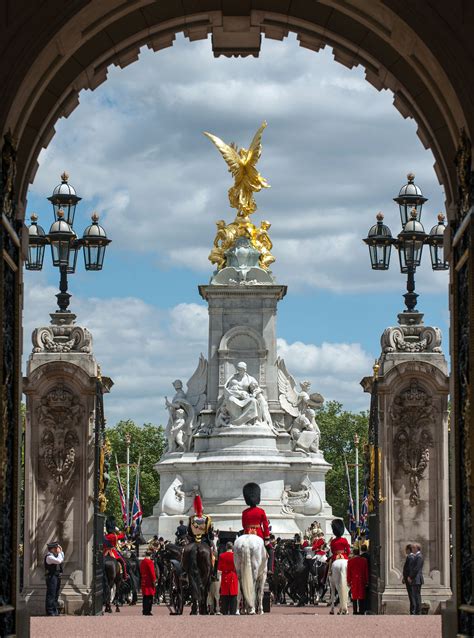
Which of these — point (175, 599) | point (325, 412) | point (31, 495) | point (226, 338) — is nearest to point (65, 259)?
point (31, 495)

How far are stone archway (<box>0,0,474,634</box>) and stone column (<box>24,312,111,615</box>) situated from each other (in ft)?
40.3

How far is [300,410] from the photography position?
6078cm

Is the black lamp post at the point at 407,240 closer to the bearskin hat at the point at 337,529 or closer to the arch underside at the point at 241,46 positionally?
the bearskin hat at the point at 337,529

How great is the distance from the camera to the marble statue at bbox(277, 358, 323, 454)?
59312mm

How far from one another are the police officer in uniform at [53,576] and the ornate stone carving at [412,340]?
6.86 metres

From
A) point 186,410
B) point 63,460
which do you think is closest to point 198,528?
point 63,460

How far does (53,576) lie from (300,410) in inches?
1304

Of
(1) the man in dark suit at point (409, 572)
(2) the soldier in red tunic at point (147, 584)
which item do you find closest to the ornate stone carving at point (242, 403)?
(2) the soldier in red tunic at point (147, 584)

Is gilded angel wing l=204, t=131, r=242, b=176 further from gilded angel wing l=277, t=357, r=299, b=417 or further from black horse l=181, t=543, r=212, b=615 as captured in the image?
black horse l=181, t=543, r=212, b=615

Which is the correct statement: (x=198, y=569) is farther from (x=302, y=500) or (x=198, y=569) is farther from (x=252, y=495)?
(x=302, y=500)

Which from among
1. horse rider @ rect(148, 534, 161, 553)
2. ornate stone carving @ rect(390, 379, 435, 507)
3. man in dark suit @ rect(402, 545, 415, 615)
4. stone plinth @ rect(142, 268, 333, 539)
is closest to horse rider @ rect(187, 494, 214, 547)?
ornate stone carving @ rect(390, 379, 435, 507)

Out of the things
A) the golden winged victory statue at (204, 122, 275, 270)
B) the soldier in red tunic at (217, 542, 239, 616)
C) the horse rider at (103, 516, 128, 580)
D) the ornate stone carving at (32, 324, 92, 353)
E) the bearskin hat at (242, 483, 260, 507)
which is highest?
the golden winged victory statue at (204, 122, 275, 270)

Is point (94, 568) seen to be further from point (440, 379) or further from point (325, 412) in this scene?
point (325, 412)

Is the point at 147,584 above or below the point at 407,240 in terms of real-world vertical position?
below
